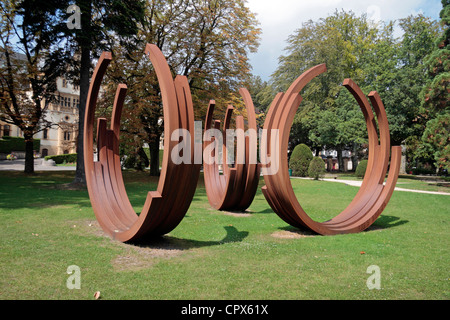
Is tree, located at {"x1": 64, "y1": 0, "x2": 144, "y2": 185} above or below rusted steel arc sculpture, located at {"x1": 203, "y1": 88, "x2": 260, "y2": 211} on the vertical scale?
above

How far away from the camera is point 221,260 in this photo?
217 inches

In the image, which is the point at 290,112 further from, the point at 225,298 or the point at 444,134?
the point at 444,134

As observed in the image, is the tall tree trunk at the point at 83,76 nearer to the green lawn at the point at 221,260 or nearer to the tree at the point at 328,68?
the green lawn at the point at 221,260

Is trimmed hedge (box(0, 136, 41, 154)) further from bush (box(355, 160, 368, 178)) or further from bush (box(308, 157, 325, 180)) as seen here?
bush (box(355, 160, 368, 178))

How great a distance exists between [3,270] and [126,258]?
1.75 meters

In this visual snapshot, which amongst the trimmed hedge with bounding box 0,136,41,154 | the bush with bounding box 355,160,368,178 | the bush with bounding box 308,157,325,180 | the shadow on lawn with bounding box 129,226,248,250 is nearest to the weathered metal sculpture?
the shadow on lawn with bounding box 129,226,248,250

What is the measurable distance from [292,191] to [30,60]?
2108 centimetres

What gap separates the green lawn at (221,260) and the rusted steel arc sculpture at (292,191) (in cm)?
43

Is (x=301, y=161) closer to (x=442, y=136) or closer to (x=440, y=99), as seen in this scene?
(x=442, y=136)

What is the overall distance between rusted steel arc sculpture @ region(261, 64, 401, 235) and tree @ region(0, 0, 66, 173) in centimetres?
1269

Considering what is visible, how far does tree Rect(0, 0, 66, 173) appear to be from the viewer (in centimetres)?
1655

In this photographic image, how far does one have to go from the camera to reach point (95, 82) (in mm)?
7266

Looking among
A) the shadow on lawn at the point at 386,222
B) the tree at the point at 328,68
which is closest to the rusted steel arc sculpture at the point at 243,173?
the shadow on lawn at the point at 386,222

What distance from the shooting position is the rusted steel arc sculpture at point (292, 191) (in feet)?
23.1
